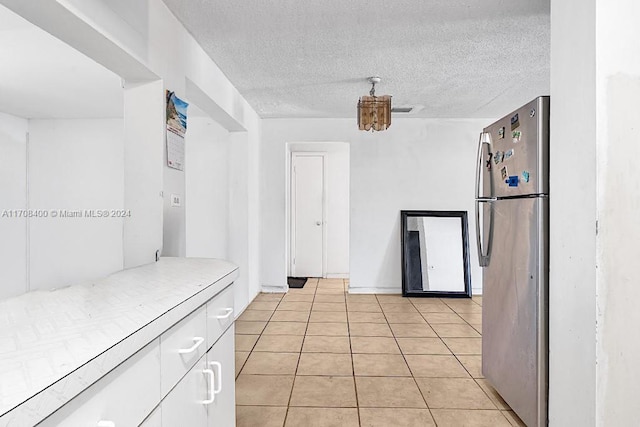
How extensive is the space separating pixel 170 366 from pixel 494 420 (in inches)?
75.2

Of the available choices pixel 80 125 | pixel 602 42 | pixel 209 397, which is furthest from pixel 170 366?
pixel 80 125

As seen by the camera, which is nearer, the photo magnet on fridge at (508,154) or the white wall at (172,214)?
the photo magnet on fridge at (508,154)

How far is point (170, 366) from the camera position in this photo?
40.2 inches

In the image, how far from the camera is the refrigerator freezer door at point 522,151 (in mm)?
1893

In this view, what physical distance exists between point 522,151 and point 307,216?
191 inches

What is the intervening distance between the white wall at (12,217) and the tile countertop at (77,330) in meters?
0.81

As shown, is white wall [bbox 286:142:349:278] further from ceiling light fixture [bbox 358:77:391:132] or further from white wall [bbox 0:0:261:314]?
white wall [bbox 0:0:261:314]

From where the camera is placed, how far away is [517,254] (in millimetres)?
2105

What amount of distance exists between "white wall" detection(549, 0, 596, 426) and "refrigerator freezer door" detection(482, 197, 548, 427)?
57 mm

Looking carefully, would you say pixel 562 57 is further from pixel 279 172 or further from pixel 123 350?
pixel 279 172

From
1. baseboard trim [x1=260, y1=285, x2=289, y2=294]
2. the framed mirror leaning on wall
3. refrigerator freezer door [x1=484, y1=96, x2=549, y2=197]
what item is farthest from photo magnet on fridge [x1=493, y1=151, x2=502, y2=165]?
baseboard trim [x1=260, y1=285, x2=289, y2=294]

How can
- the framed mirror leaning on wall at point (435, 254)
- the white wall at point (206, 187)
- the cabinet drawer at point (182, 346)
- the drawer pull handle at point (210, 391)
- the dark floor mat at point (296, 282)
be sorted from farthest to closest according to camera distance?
the dark floor mat at point (296, 282) → the framed mirror leaning on wall at point (435, 254) → the white wall at point (206, 187) → the drawer pull handle at point (210, 391) → the cabinet drawer at point (182, 346)

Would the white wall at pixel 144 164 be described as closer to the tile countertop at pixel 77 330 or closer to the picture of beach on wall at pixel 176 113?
the picture of beach on wall at pixel 176 113

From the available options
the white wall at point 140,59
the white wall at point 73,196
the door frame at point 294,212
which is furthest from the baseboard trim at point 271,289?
the white wall at point 140,59
